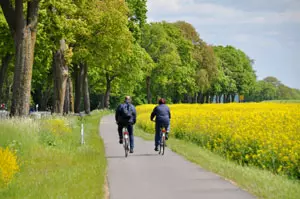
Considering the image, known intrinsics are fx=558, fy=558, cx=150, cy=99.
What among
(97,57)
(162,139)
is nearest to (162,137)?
(162,139)

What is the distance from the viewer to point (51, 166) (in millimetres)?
15305

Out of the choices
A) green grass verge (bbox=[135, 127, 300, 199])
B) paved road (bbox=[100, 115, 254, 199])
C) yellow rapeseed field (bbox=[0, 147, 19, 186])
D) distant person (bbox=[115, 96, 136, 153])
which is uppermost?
distant person (bbox=[115, 96, 136, 153])

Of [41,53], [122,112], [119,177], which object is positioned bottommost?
[119,177]

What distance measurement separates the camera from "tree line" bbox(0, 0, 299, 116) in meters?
23.4

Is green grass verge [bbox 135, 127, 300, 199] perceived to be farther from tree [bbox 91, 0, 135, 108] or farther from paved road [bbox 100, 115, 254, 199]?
tree [bbox 91, 0, 135, 108]

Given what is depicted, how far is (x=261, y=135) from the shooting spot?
16828mm

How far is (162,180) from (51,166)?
154 inches

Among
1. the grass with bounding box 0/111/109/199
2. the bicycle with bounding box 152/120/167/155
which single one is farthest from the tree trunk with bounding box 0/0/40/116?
the bicycle with bounding box 152/120/167/155

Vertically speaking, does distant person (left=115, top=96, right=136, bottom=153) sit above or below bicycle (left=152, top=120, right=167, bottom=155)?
above

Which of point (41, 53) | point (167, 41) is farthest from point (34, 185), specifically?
point (167, 41)

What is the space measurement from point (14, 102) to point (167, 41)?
62.8 metres

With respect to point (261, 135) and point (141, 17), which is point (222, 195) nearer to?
point (261, 135)

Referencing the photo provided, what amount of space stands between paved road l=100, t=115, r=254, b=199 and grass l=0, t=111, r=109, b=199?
41cm

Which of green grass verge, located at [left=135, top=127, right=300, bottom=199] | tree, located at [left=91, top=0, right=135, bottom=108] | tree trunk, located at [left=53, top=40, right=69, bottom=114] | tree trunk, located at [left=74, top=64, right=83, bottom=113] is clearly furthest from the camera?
tree trunk, located at [left=74, top=64, right=83, bottom=113]
